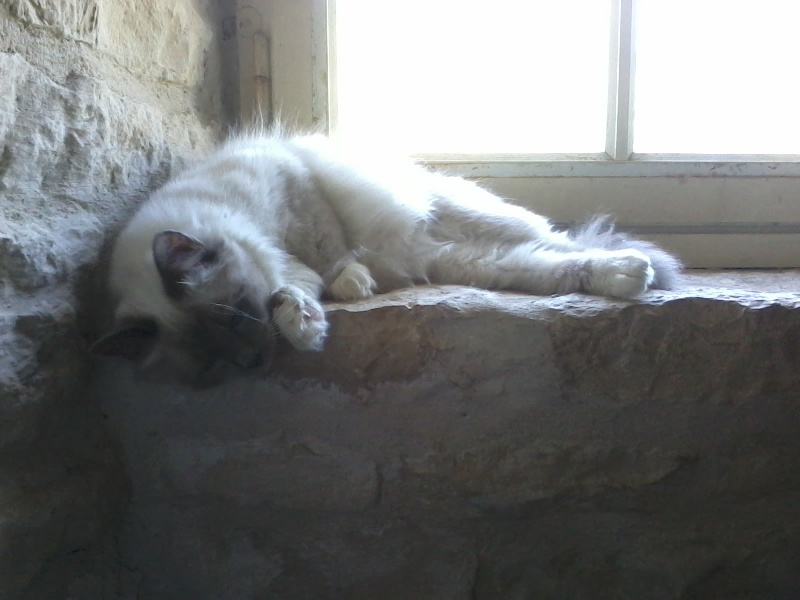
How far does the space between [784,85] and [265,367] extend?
6.88ft

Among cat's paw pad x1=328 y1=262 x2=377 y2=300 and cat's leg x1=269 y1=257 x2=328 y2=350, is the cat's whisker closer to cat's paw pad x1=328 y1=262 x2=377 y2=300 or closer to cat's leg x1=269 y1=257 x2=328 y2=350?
cat's leg x1=269 y1=257 x2=328 y2=350

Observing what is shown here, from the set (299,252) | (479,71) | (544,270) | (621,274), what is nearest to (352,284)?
(299,252)

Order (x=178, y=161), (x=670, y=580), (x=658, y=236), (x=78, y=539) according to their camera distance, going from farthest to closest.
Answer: (x=658, y=236)
(x=178, y=161)
(x=670, y=580)
(x=78, y=539)

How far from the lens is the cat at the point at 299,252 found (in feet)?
5.68

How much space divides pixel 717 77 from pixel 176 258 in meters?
1.96

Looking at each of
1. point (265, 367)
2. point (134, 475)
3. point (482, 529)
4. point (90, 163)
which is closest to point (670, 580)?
point (482, 529)

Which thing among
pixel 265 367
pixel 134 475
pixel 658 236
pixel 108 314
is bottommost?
pixel 134 475

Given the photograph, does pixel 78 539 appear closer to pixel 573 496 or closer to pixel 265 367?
pixel 265 367

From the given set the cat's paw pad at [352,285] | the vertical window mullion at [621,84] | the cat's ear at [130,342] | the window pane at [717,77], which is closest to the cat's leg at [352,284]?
the cat's paw pad at [352,285]

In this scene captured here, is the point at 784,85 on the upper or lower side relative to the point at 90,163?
upper

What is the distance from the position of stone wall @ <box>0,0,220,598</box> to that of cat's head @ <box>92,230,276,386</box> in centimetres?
12

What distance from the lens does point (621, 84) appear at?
2.52m

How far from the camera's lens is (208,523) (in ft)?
5.84

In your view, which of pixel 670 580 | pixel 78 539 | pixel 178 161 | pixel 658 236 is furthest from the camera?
pixel 658 236
